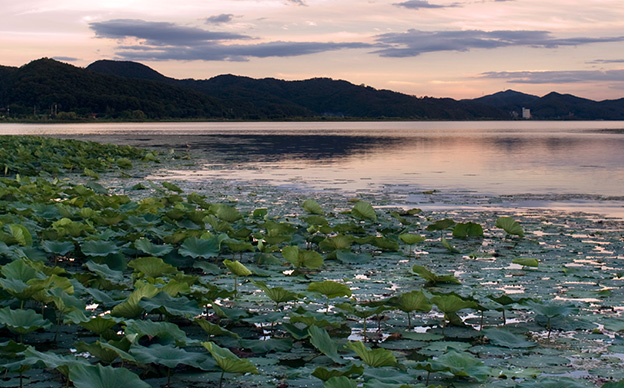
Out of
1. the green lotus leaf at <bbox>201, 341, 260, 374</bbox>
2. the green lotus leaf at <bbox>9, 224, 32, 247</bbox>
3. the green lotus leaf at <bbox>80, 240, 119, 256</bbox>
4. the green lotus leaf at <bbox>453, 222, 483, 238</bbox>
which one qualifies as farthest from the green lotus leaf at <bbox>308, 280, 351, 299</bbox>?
the green lotus leaf at <bbox>453, 222, 483, 238</bbox>

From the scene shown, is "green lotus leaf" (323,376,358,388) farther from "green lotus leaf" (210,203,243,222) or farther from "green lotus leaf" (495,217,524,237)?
"green lotus leaf" (495,217,524,237)

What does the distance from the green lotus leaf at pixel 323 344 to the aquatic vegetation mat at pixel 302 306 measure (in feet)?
0.04

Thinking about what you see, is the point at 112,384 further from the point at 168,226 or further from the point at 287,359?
the point at 168,226

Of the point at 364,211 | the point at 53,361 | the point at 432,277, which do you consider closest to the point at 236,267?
the point at 432,277

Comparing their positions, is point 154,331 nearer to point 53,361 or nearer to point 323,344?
point 53,361

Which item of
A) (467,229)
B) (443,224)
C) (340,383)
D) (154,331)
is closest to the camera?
(340,383)

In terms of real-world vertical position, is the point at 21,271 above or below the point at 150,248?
above

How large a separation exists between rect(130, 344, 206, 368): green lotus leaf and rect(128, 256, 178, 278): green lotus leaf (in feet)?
6.28

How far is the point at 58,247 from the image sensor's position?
629 cm

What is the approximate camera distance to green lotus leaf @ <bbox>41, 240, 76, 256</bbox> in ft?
20.4

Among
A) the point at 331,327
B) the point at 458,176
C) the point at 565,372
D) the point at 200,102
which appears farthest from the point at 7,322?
the point at 200,102

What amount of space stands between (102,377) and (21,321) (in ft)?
3.69

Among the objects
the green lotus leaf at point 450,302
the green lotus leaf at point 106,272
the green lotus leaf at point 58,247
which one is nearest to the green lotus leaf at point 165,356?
the green lotus leaf at point 450,302

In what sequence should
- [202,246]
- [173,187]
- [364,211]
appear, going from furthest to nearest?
[173,187], [364,211], [202,246]
